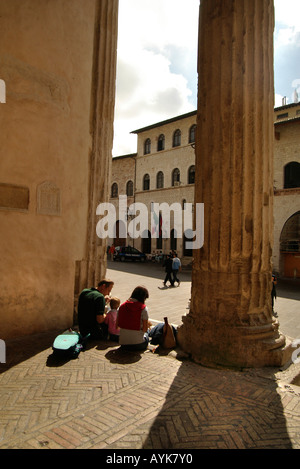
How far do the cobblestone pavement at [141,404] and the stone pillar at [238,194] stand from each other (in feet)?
1.48

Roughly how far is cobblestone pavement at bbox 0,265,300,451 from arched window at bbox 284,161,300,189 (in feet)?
62.0

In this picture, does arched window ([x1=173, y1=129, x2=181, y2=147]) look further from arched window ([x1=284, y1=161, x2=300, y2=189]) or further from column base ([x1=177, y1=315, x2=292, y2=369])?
column base ([x1=177, y1=315, x2=292, y2=369])

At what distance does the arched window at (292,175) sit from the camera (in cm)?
2103

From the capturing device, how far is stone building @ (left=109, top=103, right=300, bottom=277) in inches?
830

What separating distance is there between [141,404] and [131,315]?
174 cm

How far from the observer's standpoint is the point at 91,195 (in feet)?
22.2

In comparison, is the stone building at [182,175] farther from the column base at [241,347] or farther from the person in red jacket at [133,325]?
the person in red jacket at [133,325]

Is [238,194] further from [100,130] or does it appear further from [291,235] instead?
[291,235]

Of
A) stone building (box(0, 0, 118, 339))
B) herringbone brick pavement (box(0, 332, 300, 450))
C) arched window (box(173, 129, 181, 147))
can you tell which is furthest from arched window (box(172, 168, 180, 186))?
herringbone brick pavement (box(0, 332, 300, 450))

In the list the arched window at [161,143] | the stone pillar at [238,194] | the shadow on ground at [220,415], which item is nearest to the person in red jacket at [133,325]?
the stone pillar at [238,194]

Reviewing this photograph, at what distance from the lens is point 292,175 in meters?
21.2

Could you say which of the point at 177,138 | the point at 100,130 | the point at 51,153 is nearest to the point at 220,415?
the point at 51,153
